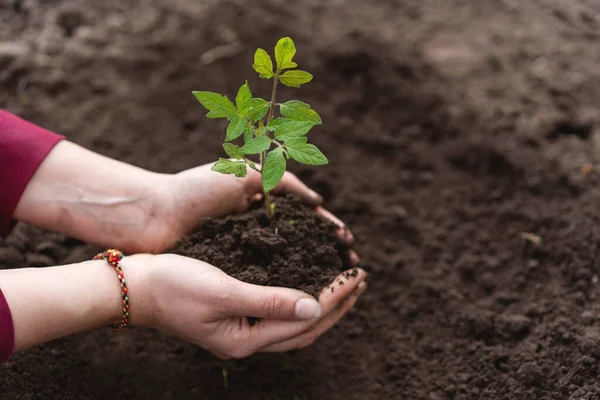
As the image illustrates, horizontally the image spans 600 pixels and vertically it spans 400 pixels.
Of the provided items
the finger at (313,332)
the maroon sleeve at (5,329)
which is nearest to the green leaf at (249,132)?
the finger at (313,332)

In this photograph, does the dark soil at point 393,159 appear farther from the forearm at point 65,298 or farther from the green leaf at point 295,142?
the green leaf at point 295,142

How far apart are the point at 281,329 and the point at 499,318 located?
0.86m

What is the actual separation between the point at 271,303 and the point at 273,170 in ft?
1.28

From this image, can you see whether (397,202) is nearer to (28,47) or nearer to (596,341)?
(596,341)

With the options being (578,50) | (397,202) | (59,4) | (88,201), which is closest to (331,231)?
(397,202)

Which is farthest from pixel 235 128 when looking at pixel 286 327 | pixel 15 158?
pixel 15 158

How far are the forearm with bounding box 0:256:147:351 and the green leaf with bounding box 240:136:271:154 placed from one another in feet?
1.69

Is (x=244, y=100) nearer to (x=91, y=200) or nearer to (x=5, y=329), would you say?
(x=91, y=200)

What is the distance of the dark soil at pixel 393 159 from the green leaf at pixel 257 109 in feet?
2.93

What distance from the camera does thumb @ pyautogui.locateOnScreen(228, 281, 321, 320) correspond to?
5.88 ft

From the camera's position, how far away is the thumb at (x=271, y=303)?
1.79 meters

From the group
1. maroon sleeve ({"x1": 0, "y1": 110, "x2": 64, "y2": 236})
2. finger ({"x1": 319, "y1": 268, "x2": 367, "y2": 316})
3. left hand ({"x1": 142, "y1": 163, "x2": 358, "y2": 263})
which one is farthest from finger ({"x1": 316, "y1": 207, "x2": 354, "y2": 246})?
maroon sleeve ({"x1": 0, "y1": 110, "x2": 64, "y2": 236})

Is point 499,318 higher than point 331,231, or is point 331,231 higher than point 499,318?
point 331,231

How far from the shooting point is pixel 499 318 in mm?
2242
